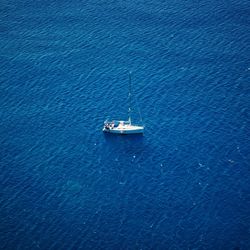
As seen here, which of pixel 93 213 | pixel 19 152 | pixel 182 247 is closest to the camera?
pixel 182 247

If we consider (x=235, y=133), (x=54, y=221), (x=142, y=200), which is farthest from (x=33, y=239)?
(x=235, y=133)

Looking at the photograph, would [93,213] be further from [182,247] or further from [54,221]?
[182,247]

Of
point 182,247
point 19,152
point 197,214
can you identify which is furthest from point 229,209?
point 19,152

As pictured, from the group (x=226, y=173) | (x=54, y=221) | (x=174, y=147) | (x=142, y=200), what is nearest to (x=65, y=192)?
(x=54, y=221)

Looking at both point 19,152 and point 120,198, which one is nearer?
point 120,198

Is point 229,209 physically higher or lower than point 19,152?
lower

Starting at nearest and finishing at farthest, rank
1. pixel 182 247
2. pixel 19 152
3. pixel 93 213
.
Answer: pixel 182 247 < pixel 93 213 < pixel 19 152

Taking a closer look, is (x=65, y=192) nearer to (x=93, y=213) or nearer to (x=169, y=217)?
(x=93, y=213)

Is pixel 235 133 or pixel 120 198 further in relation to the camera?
pixel 235 133
